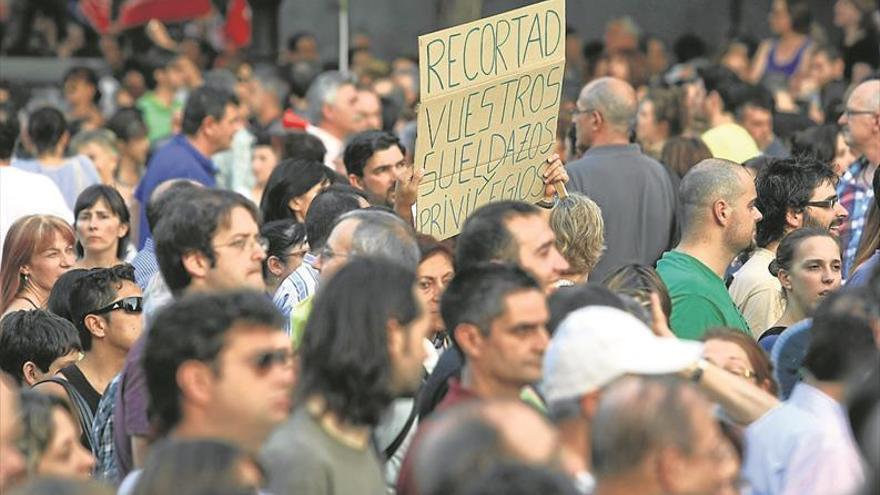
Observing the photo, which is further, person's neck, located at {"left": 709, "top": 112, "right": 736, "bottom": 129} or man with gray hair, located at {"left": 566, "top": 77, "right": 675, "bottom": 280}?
person's neck, located at {"left": 709, "top": 112, "right": 736, "bottom": 129}

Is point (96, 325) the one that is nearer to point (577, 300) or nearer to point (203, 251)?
point (203, 251)

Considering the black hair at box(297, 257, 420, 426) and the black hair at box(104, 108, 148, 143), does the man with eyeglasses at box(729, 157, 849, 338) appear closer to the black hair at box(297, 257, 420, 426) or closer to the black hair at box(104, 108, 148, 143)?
the black hair at box(297, 257, 420, 426)

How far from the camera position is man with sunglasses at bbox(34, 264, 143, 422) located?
8.31 m

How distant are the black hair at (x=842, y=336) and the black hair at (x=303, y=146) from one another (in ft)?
19.8

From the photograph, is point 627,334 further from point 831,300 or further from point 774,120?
point 774,120

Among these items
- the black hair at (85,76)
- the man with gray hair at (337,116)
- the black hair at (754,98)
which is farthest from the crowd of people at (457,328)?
the black hair at (85,76)

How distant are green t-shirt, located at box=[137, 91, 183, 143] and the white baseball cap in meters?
11.9

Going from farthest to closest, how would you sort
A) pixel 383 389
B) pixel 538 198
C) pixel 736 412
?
pixel 538 198, pixel 736 412, pixel 383 389

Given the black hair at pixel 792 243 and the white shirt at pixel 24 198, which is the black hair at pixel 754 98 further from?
the black hair at pixel 792 243

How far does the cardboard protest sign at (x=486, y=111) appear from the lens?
9227 millimetres

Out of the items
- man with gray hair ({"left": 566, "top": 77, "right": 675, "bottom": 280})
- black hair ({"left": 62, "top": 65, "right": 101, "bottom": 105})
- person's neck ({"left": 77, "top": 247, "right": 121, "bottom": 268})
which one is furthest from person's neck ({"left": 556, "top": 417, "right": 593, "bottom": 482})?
black hair ({"left": 62, "top": 65, "right": 101, "bottom": 105})

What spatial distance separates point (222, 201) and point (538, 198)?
2.73 m

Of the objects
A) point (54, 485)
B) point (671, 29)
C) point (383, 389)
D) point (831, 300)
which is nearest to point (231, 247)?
point (383, 389)

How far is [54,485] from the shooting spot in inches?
184
